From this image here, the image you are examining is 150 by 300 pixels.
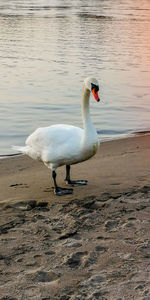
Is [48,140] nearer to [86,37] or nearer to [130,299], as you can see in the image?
[130,299]

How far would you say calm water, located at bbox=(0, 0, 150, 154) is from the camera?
39.9 ft

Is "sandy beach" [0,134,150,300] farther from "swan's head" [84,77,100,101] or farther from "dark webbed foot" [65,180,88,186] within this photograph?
"swan's head" [84,77,100,101]

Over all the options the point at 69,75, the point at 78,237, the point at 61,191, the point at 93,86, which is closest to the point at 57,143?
the point at 61,191

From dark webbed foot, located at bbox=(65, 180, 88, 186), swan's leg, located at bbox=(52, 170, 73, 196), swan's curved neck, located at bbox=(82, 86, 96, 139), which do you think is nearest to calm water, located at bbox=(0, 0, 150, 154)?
dark webbed foot, located at bbox=(65, 180, 88, 186)

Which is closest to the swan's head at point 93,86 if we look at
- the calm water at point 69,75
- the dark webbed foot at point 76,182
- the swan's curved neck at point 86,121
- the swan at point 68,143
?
the swan at point 68,143

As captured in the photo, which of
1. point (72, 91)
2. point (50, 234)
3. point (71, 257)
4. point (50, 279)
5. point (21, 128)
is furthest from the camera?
point (72, 91)

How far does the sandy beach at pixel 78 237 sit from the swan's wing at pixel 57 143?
0.48 metres

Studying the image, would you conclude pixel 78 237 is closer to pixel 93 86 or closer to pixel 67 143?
pixel 67 143

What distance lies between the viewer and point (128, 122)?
484 inches

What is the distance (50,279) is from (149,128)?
808 cm

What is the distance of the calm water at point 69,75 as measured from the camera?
12.2m

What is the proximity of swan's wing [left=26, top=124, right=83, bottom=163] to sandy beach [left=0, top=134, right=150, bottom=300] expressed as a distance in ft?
1.57

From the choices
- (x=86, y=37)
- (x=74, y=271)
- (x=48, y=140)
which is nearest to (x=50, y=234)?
(x=74, y=271)

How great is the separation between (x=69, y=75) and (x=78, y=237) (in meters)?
13.4
